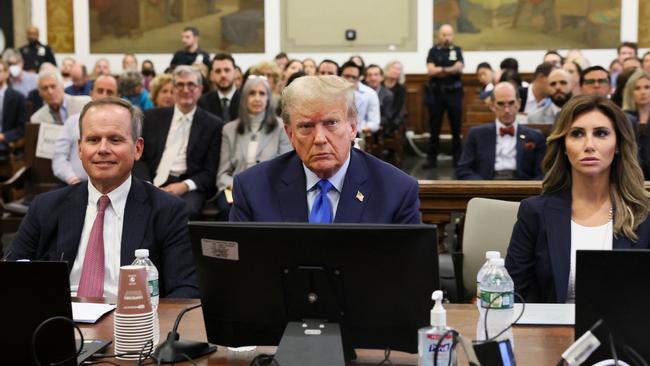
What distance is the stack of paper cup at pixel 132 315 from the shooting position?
8.44ft

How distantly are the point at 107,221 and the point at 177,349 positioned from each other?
1191 mm

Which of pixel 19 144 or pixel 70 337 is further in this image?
pixel 19 144

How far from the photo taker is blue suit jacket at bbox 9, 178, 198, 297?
3.54 m

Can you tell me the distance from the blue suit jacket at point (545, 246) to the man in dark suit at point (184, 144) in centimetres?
389

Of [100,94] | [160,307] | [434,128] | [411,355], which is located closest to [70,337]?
[160,307]

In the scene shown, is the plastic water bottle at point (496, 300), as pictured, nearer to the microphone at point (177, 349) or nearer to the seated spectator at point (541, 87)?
the microphone at point (177, 349)

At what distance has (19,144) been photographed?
10328mm

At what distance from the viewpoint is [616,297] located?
2.28 m

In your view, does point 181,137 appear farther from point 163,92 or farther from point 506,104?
point 506,104

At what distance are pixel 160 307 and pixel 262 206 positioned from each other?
468mm

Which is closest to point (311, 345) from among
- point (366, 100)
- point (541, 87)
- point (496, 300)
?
point (496, 300)

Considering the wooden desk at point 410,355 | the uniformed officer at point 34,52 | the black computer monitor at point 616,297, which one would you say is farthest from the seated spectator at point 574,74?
the uniformed officer at point 34,52

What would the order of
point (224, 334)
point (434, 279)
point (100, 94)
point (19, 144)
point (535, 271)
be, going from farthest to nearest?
point (19, 144), point (100, 94), point (535, 271), point (224, 334), point (434, 279)

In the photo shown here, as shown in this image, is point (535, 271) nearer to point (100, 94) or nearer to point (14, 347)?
point (14, 347)
